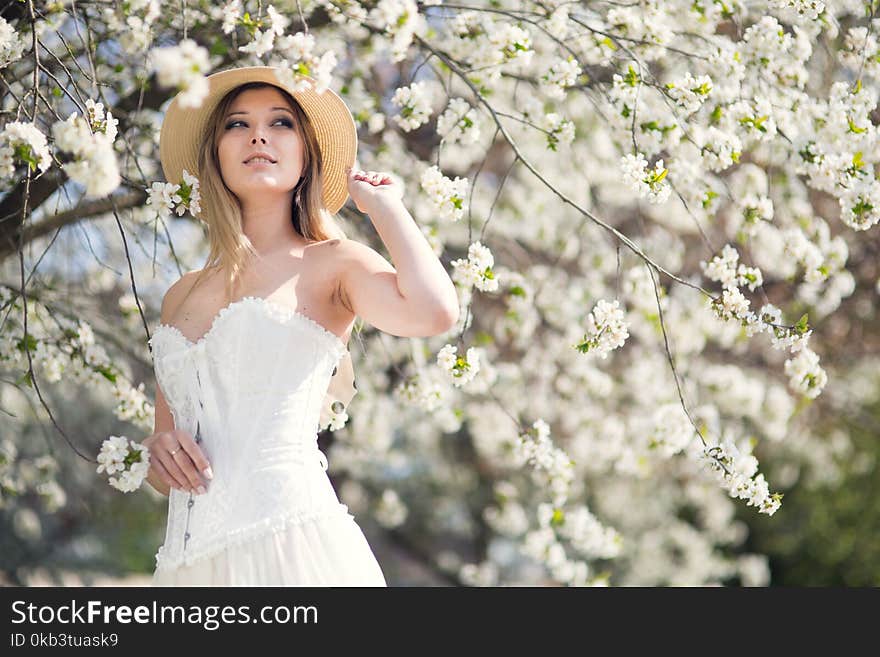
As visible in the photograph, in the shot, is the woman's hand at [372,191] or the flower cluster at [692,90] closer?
the woman's hand at [372,191]

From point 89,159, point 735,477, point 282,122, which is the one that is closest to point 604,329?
point 735,477

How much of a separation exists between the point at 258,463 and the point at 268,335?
245 millimetres

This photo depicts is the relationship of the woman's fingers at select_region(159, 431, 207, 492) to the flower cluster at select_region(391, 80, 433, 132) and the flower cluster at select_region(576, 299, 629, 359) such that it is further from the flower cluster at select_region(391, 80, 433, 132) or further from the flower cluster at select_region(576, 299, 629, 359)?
the flower cluster at select_region(391, 80, 433, 132)

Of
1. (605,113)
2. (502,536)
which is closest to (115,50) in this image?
(605,113)

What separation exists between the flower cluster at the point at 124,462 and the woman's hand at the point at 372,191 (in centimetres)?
66

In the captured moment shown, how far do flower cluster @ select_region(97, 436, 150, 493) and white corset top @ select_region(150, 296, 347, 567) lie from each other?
8cm

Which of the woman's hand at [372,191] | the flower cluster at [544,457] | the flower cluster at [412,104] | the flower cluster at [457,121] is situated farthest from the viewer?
the flower cluster at [544,457]

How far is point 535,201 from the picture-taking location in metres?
5.55

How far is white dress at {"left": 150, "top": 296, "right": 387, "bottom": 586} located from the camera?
195 centimetres

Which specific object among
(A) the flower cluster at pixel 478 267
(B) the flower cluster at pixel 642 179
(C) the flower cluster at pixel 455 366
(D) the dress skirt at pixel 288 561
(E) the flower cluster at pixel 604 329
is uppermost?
→ (B) the flower cluster at pixel 642 179

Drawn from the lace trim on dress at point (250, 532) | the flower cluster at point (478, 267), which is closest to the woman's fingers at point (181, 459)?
the lace trim on dress at point (250, 532)

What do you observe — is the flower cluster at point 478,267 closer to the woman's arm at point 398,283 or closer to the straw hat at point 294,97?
the straw hat at point 294,97

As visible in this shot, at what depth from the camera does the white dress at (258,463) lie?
1.95m

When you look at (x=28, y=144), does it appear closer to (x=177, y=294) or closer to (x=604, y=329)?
(x=177, y=294)
